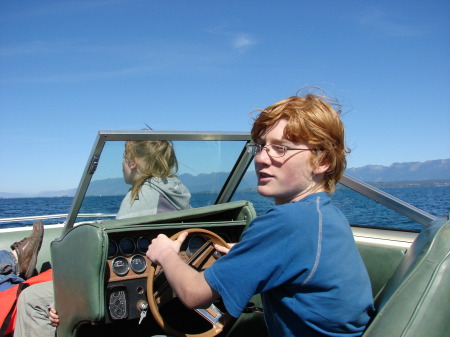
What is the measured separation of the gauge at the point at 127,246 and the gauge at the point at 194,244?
0.32 metres

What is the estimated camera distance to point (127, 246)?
8.60 feet

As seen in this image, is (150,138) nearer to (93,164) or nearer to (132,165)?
(132,165)

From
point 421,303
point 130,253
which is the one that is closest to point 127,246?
point 130,253

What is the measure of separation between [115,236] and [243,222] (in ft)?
2.74

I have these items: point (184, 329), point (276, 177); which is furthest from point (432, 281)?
point (184, 329)

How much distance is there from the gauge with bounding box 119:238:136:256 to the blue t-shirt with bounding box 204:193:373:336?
124 centimetres

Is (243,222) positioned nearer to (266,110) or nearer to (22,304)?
(266,110)

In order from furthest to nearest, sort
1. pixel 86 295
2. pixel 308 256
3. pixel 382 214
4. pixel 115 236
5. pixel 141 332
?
pixel 382 214, pixel 141 332, pixel 115 236, pixel 86 295, pixel 308 256

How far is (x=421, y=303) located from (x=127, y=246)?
5.46ft

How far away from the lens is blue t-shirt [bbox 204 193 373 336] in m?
1.42

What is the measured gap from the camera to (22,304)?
2959 mm

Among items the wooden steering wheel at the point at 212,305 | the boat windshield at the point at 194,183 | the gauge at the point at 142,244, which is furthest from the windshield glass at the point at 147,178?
the wooden steering wheel at the point at 212,305

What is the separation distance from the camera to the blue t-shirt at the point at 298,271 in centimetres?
142

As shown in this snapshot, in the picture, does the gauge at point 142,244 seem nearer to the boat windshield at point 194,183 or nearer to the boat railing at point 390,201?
the boat windshield at point 194,183
